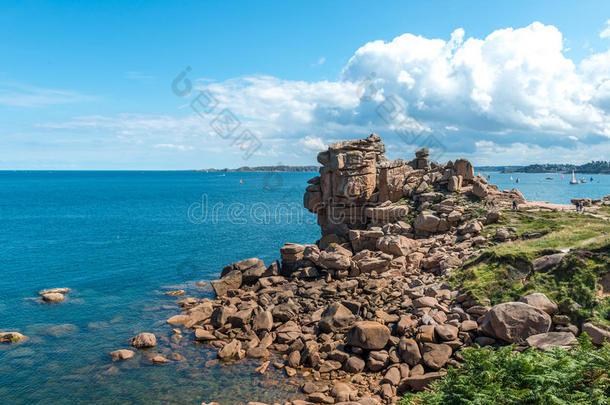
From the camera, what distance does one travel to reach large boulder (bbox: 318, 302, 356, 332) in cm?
2509

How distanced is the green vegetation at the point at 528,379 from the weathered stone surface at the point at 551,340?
1.56m

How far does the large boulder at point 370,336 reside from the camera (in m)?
21.8

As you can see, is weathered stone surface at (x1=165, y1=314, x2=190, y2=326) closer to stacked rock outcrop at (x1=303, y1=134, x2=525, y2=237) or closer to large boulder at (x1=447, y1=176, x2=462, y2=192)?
stacked rock outcrop at (x1=303, y1=134, x2=525, y2=237)

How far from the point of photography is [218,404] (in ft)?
63.6

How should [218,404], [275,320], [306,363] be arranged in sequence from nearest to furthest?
[218,404], [306,363], [275,320]

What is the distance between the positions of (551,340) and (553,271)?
6.78 m

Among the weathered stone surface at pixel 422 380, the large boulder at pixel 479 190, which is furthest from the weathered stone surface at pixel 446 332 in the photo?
the large boulder at pixel 479 190

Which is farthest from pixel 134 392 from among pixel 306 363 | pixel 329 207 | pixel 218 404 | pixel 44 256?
pixel 44 256

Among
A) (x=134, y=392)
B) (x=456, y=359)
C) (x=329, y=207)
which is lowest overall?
(x=134, y=392)

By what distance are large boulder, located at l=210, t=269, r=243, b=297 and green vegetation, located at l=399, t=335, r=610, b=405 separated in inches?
913

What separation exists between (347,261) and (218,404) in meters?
17.7

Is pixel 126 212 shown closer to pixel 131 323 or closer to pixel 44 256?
pixel 44 256

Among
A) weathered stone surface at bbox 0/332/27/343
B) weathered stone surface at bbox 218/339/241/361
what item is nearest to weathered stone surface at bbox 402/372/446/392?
weathered stone surface at bbox 218/339/241/361

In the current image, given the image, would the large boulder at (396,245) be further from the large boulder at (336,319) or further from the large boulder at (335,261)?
the large boulder at (336,319)
